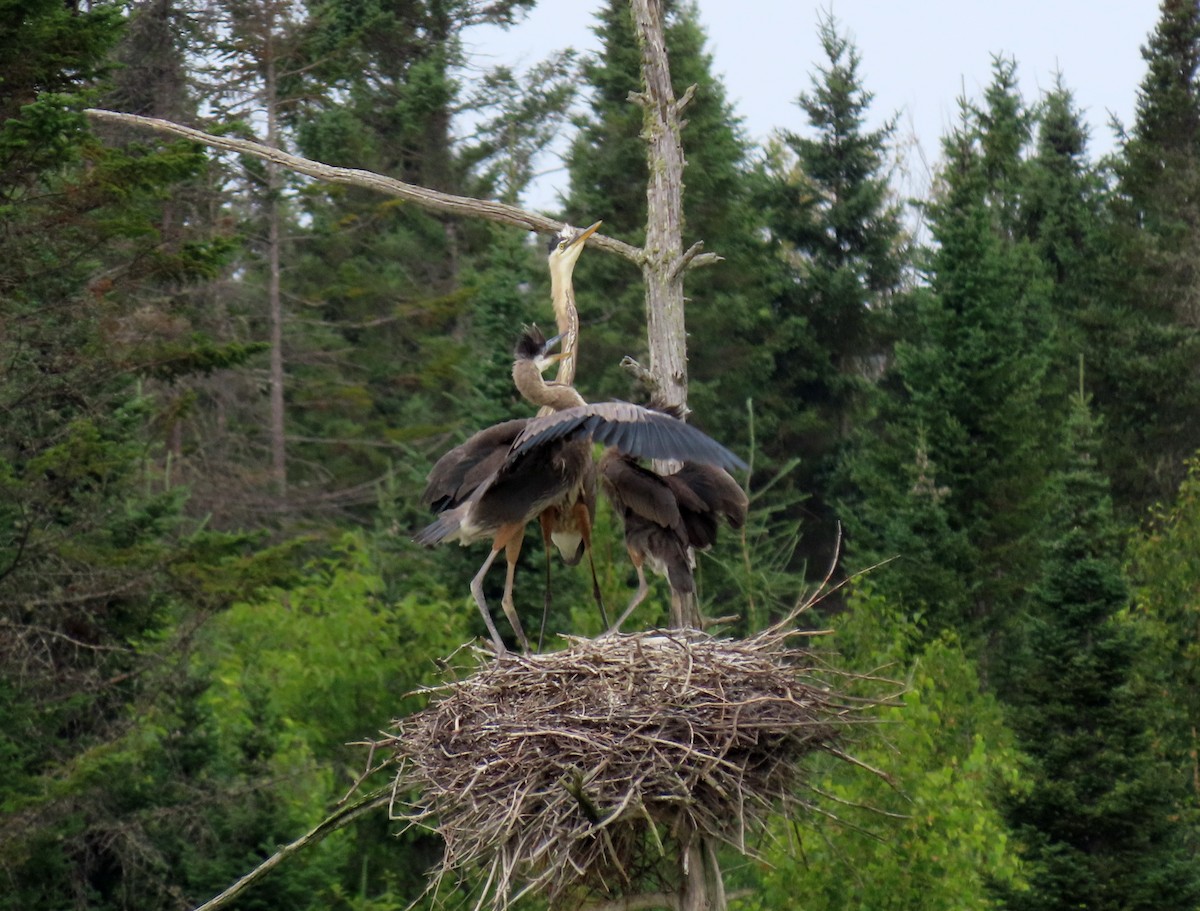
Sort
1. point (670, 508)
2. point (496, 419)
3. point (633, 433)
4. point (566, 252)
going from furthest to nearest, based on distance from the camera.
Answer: point (496, 419) < point (566, 252) < point (670, 508) < point (633, 433)

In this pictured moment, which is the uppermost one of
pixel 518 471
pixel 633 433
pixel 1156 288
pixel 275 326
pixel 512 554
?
pixel 1156 288

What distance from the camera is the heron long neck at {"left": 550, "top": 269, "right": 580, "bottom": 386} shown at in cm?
1038

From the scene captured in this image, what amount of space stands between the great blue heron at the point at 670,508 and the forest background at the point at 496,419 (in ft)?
4.96

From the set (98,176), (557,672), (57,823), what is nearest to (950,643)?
(57,823)

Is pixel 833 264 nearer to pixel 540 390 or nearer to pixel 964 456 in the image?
pixel 964 456

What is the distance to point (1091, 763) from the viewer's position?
594 inches

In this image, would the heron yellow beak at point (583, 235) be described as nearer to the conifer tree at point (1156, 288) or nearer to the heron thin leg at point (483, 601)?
the heron thin leg at point (483, 601)

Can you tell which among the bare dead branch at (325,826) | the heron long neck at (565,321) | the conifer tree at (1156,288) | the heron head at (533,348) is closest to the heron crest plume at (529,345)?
the heron head at (533,348)

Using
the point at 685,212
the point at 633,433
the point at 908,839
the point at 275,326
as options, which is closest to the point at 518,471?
the point at 633,433

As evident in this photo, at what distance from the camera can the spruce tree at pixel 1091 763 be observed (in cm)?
1477

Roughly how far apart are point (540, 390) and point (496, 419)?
12.1 m

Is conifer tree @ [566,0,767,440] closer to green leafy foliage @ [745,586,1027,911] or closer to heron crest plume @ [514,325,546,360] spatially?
green leafy foliage @ [745,586,1027,911]

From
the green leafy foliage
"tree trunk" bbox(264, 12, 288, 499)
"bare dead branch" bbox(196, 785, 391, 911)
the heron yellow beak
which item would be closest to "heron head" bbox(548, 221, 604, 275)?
the heron yellow beak

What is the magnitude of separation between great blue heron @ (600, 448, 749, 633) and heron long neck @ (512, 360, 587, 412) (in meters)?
0.39
